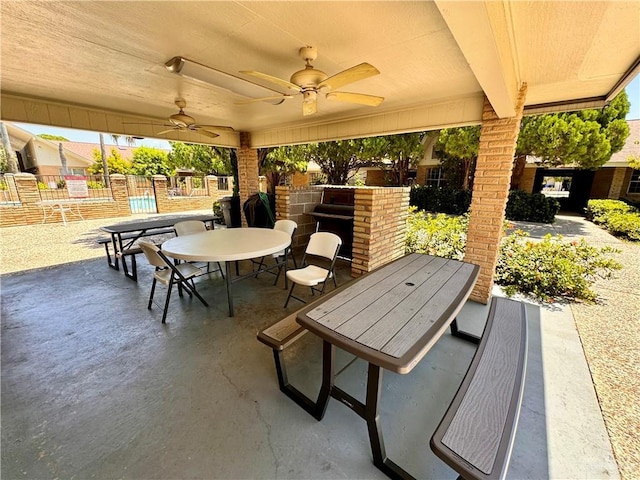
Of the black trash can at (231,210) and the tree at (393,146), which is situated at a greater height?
the tree at (393,146)

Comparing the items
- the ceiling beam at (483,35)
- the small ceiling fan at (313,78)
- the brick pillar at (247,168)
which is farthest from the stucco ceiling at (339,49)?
the brick pillar at (247,168)

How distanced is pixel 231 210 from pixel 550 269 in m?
6.85

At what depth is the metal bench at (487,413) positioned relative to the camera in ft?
3.24

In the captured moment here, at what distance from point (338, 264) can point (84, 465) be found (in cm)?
373

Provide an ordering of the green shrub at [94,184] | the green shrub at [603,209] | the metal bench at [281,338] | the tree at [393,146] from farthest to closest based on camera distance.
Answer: the green shrub at [94,184] < the tree at [393,146] < the green shrub at [603,209] < the metal bench at [281,338]

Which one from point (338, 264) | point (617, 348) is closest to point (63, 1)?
point (338, 264)

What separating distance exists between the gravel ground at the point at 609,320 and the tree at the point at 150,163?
13245mm

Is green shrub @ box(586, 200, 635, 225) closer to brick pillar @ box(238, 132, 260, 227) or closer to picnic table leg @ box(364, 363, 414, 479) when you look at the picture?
brick pillar @ box(238, 132, 260, 227)

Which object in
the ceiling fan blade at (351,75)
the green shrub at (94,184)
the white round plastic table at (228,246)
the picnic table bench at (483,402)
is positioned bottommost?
the picnic table bench at (483,402)

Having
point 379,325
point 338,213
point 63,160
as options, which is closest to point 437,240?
point 338,213

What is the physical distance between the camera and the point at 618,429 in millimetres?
1688

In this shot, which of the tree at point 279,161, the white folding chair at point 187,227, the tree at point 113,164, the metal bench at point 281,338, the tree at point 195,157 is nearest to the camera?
the metal bench at point 281,338

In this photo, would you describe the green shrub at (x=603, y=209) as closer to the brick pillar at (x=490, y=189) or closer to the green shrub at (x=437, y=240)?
the green shrub at (x=437, y=240)

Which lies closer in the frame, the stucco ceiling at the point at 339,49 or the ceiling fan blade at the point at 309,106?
the stucco ceiling at the point at 339,49
